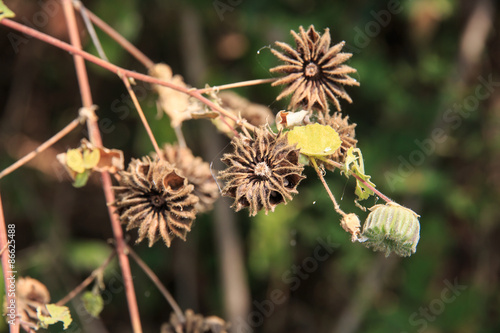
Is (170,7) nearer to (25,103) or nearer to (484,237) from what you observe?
(25,103)

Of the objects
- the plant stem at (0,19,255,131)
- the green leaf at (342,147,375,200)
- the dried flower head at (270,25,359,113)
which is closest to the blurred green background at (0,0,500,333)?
the plant stem at (0,19,255,131)

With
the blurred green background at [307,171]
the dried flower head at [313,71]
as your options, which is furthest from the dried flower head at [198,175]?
the blurred green background at [307,171]

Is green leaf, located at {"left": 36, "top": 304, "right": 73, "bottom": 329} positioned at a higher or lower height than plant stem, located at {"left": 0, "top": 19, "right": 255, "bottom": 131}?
lower

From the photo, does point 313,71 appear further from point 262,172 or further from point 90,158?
point 90,158

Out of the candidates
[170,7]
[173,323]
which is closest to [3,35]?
[170,7]

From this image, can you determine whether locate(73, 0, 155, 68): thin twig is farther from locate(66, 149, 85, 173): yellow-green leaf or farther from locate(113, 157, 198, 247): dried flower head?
locate(113, 157, 198, 247): dried flower head
